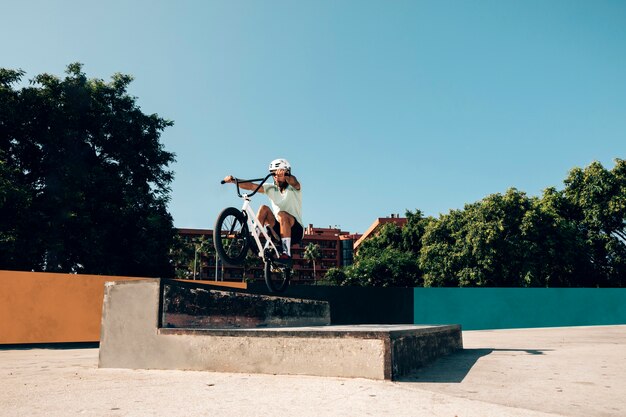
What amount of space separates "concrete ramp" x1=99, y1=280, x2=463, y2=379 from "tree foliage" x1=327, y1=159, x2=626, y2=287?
3207cm

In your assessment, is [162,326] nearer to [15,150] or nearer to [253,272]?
[15,150]

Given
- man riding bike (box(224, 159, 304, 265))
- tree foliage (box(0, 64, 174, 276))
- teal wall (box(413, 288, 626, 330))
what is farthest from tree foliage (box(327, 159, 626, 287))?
man riding bike (box(224, 159, 304, 265))

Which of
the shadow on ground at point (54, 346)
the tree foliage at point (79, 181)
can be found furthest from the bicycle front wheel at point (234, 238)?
the tree foliage at point (79, 181)

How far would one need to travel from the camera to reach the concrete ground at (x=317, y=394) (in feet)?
13.5

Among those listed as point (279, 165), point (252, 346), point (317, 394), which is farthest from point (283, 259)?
point (317, 394)

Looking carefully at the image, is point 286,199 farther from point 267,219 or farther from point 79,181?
point 79,181

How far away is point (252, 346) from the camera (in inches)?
242

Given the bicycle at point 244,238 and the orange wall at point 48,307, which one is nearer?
the bicycle at point 244,238

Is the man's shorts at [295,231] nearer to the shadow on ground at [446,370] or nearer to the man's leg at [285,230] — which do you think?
the man's leg at [285,230]

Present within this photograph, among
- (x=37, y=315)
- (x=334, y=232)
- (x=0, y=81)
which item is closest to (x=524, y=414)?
(x=37, y=315)

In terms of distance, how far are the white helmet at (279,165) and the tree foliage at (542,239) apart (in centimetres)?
3257

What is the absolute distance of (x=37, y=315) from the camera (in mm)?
14516

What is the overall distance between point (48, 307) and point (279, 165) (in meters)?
10.5

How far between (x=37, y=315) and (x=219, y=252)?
9.71 m
